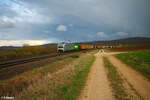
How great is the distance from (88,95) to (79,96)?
0.48 m

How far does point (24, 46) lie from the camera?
1405 inches

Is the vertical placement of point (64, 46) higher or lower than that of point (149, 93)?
higher

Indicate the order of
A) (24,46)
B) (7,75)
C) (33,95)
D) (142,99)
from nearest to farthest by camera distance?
(142,99) < (33,95) < (7,75) < (24,46)

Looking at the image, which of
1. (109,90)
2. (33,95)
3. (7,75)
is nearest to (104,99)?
(109,90)

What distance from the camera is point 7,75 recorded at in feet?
34.4

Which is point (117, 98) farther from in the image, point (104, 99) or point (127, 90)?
point (127, 90)

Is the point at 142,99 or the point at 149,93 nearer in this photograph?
the point at 142,99

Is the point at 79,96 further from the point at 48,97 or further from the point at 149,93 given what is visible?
the point at 149,93

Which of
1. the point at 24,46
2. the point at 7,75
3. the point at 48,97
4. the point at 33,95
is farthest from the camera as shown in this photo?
the point at 24,46

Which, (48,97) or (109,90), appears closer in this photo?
(48,97)

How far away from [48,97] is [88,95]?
208 cm

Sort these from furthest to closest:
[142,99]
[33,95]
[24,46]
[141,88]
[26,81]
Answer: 1. [24,46]
2. [26,81]
3. [141,88]
4. [33,95]
5. [142,99]

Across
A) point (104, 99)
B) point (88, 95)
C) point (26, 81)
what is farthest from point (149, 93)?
point (26, 81)

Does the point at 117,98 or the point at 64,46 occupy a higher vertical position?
the point at 64,46
